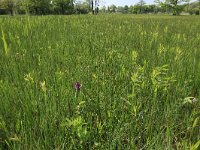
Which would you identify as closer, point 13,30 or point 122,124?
point 122,124

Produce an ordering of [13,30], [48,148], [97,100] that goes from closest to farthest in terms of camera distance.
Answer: [48,148] → [97,100] → [13,30]

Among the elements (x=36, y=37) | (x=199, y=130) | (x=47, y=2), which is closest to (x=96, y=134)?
(x=199, y=130)

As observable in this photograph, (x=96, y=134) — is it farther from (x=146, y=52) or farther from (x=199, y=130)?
(x=146, y=52)

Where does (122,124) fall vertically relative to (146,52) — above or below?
below

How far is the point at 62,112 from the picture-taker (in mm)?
1255

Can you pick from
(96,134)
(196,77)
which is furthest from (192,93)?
(96,134)

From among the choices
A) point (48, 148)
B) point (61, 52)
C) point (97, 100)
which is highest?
point (61, 52)

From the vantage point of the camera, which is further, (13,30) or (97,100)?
(13,30)

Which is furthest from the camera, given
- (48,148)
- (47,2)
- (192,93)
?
(47,2)

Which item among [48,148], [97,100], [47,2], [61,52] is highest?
[47,2]

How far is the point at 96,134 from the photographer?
118 centimetres

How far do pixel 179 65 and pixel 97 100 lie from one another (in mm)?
1000

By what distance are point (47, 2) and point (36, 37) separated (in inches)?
1910

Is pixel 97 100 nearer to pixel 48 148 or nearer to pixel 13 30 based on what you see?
pixel 48 148
